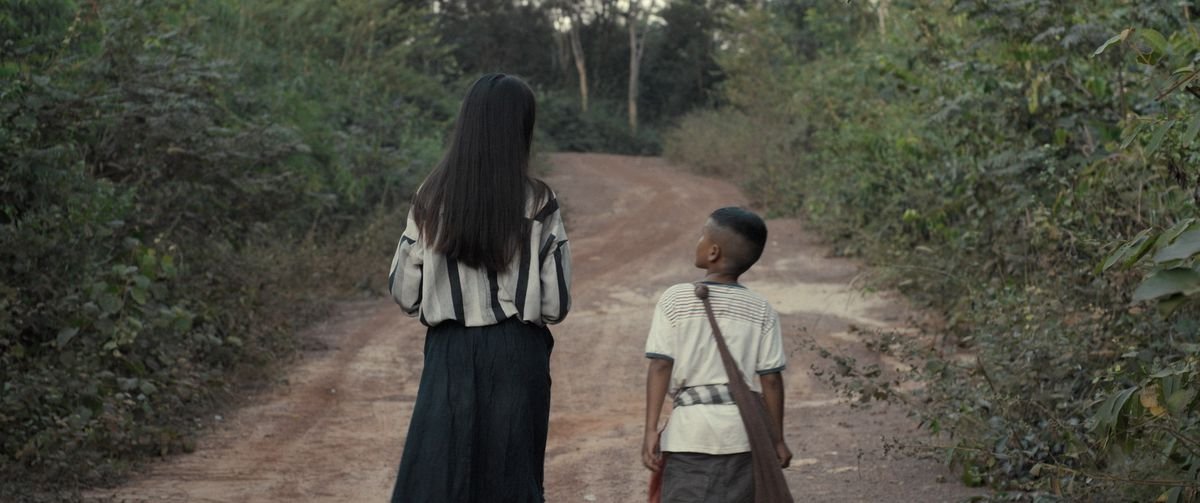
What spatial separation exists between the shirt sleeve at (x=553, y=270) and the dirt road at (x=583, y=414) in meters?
2.69

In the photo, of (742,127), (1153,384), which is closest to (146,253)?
(1153,384)

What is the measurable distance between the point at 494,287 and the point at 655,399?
1.76ft

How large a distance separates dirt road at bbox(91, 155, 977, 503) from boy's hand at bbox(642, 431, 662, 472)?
2431 mm

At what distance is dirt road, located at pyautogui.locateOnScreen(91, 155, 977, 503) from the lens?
6.61 m

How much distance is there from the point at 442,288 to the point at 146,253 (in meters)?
5.40

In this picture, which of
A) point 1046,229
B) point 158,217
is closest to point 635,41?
point 158,217

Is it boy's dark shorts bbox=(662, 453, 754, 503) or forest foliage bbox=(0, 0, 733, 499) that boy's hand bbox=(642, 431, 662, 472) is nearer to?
boy's dark shorts bbox=(662, 453, 754, 503)

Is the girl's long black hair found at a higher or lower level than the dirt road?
higher

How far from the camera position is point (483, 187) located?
12.2 feet

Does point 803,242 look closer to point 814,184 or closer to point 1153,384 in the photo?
point 814,184

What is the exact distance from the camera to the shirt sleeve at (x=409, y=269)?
378 centimetres

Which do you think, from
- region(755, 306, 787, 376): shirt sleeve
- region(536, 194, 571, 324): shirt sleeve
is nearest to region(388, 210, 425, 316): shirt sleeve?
region(536, 194, 571, 324): shirt sleeve

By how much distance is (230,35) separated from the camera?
1628 cm

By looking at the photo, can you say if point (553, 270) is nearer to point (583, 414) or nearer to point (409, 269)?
point (409, 269)
